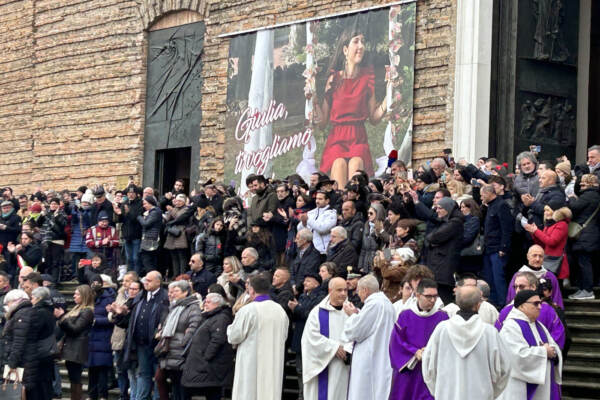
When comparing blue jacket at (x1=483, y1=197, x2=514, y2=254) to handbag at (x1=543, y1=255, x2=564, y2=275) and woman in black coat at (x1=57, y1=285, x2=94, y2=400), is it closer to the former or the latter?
handbag at (x1=543, y1=255, x2=564, y2=275)

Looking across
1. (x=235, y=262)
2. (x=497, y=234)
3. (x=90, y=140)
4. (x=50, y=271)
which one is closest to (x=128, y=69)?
(x=90, y=140)

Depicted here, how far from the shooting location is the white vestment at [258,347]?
13.4 metres

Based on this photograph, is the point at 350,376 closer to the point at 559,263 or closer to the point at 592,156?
the point at 559,263

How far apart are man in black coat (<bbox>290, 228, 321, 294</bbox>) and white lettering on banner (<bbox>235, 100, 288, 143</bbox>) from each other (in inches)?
258

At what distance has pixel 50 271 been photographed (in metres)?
21.0

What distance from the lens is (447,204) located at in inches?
551

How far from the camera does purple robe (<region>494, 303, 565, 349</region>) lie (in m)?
11.1

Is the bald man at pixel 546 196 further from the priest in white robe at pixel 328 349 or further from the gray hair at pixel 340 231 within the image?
the priest in white robe at pixel 328 349

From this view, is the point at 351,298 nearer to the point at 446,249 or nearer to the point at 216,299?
the point at 446,249

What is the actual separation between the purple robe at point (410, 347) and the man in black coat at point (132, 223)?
8872mm

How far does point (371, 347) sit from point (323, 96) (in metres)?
9.36

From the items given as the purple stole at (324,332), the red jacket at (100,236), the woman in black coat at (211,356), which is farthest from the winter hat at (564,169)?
the red jacket at (100,236)

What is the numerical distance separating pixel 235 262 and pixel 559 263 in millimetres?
4298

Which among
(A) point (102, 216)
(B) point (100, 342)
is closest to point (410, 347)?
(B) point (100, 342)
